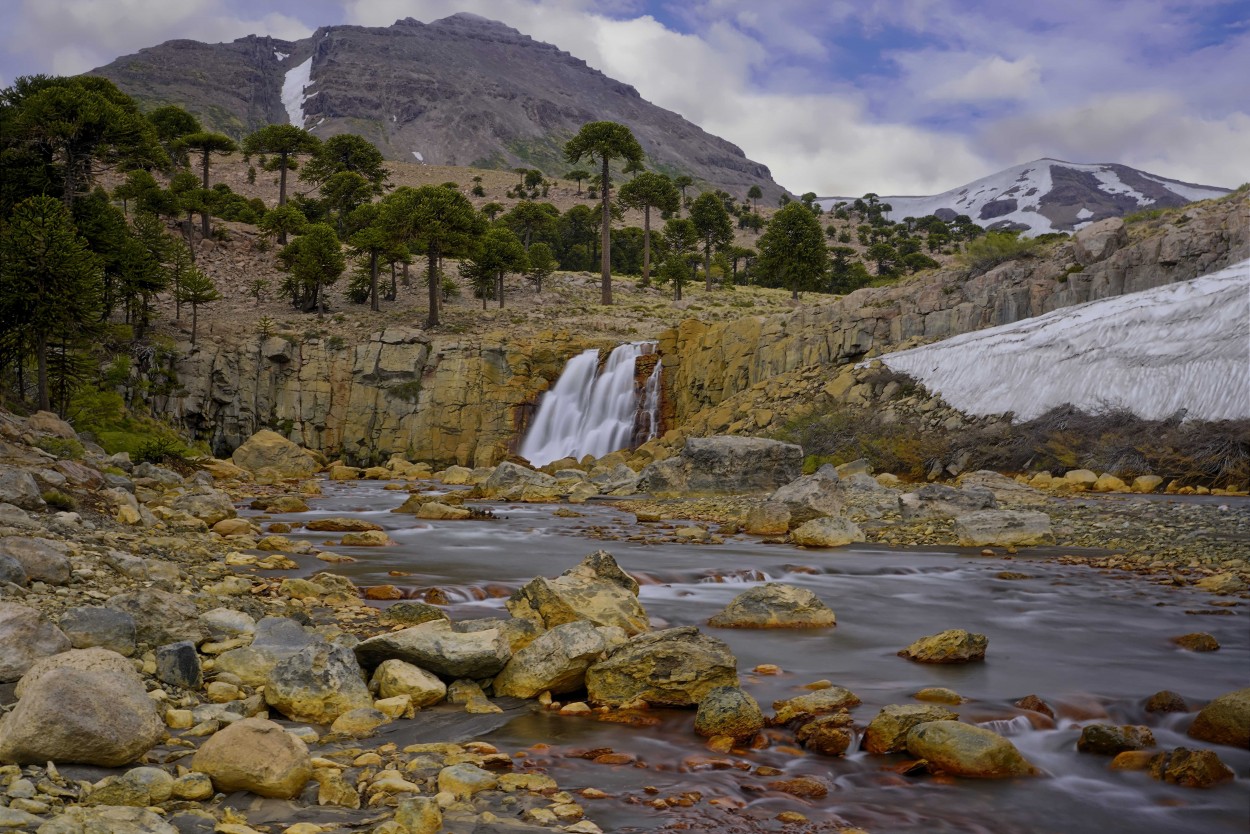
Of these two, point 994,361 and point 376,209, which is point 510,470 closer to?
point 994,361

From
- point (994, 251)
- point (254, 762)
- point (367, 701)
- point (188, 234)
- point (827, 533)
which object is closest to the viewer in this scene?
point (254, 762)

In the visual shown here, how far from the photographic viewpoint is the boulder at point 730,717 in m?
5.77

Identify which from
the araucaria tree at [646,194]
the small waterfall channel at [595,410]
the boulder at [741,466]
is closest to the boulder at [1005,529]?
the boulder at [741,466]

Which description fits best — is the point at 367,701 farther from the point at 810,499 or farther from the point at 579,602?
the point at 810,499

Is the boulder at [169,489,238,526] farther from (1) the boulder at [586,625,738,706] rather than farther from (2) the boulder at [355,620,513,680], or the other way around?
(1) the boulder at [586,625,738,706]

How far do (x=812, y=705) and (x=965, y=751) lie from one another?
119 centimetres

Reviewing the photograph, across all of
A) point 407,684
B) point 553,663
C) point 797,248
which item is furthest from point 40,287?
point 797,248

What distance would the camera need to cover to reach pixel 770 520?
1672 centimetres

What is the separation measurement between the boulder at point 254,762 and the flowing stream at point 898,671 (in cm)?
104

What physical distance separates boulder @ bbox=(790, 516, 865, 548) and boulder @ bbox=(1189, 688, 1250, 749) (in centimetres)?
923

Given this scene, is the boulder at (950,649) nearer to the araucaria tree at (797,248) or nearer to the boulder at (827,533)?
the boulder at (827,533)

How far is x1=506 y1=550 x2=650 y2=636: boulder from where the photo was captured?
8.10 m

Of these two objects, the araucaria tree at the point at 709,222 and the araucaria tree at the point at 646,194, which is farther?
the araucaria tree at the point at 709,222

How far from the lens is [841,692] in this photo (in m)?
6.45
